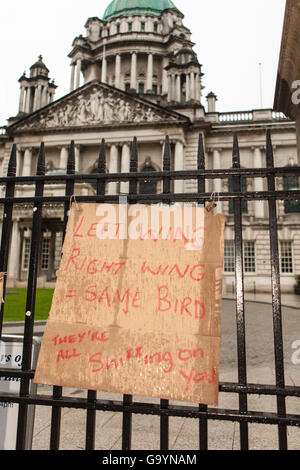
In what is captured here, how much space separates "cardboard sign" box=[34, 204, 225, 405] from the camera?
1934mm

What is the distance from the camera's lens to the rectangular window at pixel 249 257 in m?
26.9

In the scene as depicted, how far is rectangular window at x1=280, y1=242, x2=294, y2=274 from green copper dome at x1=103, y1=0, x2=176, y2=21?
133 ft

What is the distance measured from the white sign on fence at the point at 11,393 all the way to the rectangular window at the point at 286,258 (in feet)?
87.2

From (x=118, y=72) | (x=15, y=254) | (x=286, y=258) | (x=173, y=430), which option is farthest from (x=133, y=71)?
(x=173, y=430)

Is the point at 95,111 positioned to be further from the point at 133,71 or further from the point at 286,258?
the point at 286,258

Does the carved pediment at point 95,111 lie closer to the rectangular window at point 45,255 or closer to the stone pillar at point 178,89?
the stone pillar at point 178,89

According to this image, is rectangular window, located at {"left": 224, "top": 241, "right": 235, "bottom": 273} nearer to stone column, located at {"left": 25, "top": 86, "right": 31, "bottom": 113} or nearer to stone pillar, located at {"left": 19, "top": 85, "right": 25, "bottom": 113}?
stone column, located at {"left": 25, "top": 86, "right": 31, "bottom": 113}

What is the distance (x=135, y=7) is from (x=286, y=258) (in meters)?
43.8

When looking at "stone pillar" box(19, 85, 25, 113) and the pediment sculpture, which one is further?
"stone pillar" box(19, 85, 25, 113)

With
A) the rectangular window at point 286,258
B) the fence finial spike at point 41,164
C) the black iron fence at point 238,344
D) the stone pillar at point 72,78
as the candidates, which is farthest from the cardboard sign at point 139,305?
the stone pillar at point 72,78

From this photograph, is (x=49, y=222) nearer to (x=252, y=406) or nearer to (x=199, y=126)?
(x=199, y=126)

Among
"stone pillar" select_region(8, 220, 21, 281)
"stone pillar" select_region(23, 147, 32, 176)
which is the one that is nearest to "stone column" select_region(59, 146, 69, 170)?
"stone pillar" select_region(23, 147, 32, 176)

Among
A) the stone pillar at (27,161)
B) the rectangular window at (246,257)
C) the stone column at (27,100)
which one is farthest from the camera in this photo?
the stone column at (27,100)

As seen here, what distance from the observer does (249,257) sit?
89.5ft
